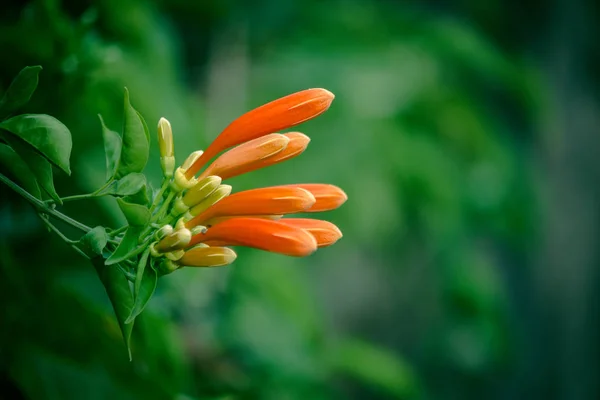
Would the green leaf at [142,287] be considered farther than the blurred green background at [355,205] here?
No

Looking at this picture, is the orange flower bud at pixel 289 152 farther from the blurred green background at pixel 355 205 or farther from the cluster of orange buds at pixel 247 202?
the blurred green background at pixel 355 205

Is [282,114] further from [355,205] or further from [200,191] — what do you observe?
[355,205]

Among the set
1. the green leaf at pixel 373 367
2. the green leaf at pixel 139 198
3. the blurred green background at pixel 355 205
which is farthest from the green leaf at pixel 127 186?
the green leaf at pixel 373 367

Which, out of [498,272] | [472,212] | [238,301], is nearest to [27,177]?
[238,301]

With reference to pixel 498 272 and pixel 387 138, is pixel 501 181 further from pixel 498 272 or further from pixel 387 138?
pixel 498 272

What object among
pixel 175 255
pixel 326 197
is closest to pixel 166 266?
pixel 175 255

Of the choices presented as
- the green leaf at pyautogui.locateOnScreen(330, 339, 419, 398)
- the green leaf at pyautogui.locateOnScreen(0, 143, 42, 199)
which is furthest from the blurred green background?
the green leaf at pyautogui.locateOnScreen(0, 143, 42, 199)
